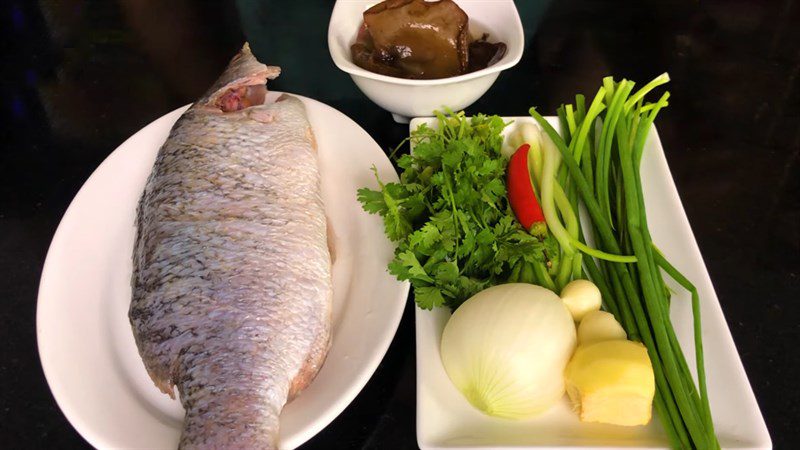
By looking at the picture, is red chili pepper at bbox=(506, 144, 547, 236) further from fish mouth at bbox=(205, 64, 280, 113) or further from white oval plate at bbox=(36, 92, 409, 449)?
fish mouth at bbox=(205, 64, 280, 113)

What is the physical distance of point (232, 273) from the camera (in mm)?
896

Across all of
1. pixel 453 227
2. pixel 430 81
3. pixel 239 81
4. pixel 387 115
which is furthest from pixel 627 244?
pixel 239 81

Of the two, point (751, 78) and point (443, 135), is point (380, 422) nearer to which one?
point (443, 135)

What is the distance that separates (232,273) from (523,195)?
0.56 m

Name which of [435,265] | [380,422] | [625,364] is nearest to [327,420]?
[380,422]

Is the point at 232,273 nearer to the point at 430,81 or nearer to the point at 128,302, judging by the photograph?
the point at 128,302

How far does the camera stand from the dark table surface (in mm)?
1009

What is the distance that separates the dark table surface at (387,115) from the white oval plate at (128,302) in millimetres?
115

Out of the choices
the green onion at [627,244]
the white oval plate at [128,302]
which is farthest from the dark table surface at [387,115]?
the green onion at [627,244]

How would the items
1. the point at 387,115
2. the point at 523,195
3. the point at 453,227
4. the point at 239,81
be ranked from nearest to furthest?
the point at 453,227
the point at 523,195
the point at 239,81
the point at 387,115

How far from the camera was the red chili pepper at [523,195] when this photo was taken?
1030 mm

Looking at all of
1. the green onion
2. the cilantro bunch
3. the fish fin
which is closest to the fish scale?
the fish fin

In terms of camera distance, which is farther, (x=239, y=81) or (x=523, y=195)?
(x=239, y=81)

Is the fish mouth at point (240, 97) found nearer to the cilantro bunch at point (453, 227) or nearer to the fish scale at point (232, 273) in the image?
the fish scale at point (232, 273)
